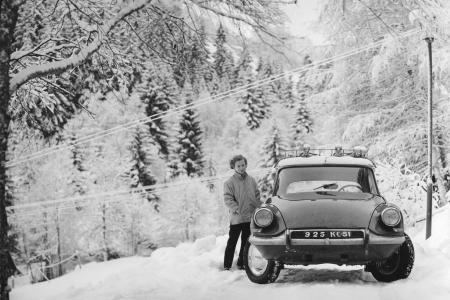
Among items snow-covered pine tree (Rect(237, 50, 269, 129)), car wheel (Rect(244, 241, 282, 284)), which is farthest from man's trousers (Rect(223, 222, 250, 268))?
snow-covered pine tree (Rect(237, 50, 269, 129))

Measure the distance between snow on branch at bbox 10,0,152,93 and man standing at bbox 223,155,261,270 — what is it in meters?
3.26

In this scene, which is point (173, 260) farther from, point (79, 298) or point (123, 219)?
point (123, 219)

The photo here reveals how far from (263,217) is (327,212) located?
78cm

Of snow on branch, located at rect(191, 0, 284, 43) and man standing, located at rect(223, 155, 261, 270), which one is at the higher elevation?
snow on branch, located at rect(191, 0, 284, 43)

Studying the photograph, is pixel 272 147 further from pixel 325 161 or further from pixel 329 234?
pixel 329 234

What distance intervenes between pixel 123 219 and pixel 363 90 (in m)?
48.5

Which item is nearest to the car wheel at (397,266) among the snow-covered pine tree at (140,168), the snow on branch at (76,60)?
the snow on branch at (76,60)

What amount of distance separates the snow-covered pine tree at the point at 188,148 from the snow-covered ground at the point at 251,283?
79.7 m

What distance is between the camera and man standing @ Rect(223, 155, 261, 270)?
325 inches

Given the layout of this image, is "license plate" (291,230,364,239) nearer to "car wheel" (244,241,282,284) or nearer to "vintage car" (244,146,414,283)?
"vintage car" (244,146,414,283)

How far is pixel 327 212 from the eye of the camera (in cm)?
657

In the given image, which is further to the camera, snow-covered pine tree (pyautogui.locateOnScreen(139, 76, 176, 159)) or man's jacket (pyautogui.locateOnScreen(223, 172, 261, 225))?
snow-covered pine tree (pyautogui.locateOnScreen(139, 76, 176, 159))

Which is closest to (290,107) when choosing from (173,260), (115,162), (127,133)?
(127,133)

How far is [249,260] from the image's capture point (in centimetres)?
723
